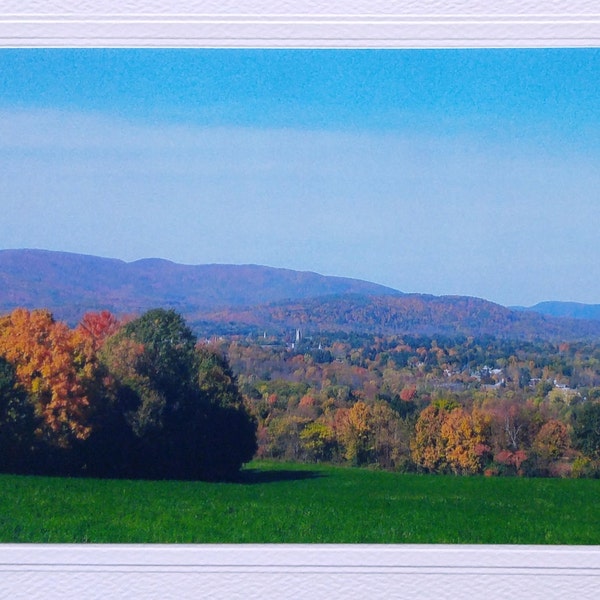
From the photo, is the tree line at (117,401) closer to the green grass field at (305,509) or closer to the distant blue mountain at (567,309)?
the green grass field at (305,509)

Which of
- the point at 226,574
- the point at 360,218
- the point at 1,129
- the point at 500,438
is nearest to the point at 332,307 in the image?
the point at 360,218

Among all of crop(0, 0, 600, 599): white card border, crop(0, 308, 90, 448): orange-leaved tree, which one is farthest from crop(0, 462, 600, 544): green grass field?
crop(0, 308, 90, 448): orange-leaved tree

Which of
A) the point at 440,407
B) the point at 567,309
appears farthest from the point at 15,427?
the point at 567,309

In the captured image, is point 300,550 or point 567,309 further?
point 567,309

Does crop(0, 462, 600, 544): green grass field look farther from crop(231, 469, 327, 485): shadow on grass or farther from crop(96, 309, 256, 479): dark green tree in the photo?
crop(96, 309, 256, 479): dark green tree

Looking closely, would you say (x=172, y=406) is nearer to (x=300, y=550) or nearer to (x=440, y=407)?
(x=300, y=550)

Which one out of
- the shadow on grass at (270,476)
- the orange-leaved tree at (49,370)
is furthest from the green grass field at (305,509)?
the orange-leaved tree at (49,370)

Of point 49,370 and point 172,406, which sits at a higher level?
point 49,370
